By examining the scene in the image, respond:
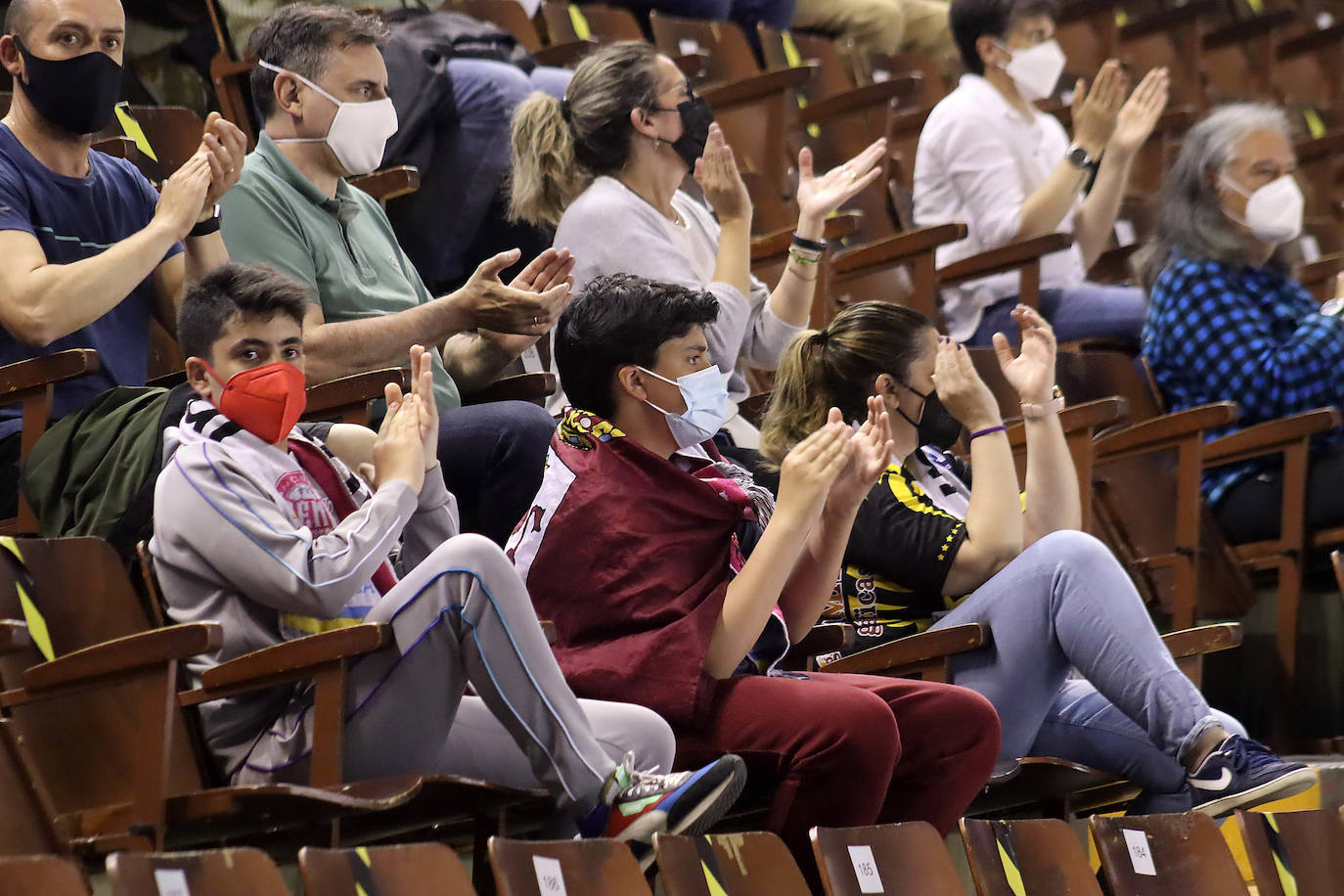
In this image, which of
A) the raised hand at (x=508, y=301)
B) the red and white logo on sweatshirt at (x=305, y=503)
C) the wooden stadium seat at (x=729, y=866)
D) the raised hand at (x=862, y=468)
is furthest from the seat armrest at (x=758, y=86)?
the wooden stadium seat at (x=729, y=866)

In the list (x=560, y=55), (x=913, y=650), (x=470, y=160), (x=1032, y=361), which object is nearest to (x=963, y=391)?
(x=1032, y=361)

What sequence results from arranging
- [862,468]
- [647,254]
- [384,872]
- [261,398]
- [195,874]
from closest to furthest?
[195,874], [384,872], [261,398], [862,468], [647,254]

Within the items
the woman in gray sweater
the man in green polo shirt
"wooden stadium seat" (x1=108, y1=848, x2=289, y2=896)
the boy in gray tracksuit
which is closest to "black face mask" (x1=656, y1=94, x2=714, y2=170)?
the woman in gray sweater

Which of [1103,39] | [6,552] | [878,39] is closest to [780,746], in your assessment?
[6,552]

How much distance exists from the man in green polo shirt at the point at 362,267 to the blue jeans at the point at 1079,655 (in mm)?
623

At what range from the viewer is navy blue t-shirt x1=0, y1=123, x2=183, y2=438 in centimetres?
227

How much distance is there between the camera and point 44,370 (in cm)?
212

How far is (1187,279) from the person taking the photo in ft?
10.8

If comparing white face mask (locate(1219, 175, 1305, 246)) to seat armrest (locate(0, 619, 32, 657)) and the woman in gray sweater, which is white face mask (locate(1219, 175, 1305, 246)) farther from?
seat armrest (locate(0, 619, 32, 657))

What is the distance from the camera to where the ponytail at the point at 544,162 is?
2809 millimetres

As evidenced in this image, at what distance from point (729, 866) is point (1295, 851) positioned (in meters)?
0.90

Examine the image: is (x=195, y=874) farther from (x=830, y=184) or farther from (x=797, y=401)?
(x=830, y=184)

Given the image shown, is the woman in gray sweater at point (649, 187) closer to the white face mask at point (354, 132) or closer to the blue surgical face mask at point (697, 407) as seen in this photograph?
the white face mask at point (354, 132)

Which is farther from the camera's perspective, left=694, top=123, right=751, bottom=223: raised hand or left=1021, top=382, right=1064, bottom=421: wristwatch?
left=694, top=123, right=751, bottom=223: raised hand
